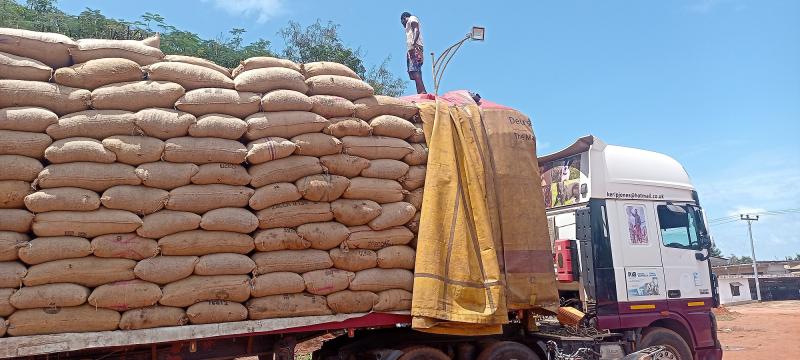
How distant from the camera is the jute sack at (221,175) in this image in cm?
403

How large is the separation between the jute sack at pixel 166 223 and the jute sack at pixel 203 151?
0.39 metres

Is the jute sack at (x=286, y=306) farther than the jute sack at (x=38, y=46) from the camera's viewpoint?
Yes

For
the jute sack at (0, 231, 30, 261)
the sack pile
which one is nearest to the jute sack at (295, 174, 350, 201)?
the sack pile

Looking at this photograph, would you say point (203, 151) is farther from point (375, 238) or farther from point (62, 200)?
point (375, 238)

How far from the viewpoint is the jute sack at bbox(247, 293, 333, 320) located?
4.09 m

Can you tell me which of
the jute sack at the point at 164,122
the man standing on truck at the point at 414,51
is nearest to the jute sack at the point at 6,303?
the jute sack at the point at 164,122

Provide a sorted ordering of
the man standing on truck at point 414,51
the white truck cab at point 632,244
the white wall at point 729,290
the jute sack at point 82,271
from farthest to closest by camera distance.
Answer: the white wall at point 729,290
the man standing on truck at point 414,51
the white truck cab at point 632,244
the jute sack at point 82,271

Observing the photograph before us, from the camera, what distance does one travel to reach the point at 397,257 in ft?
15.2

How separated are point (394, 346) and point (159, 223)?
2.35 meters

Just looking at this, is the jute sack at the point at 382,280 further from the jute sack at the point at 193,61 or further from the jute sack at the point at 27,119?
the jute sack at the point at 27,119

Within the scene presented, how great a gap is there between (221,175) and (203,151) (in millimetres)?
214

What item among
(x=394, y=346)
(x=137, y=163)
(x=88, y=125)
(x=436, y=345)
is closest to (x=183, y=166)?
(x=137, y=163)

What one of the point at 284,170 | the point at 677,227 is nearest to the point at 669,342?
the point at 677,227

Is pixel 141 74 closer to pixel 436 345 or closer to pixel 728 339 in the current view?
pixel 436 345
